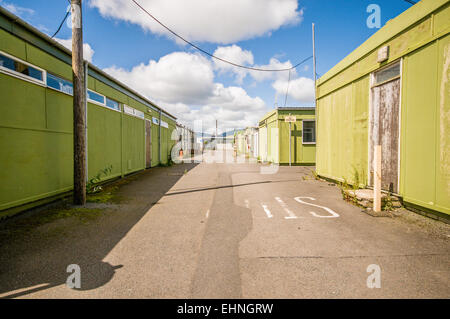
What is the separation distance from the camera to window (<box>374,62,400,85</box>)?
5.89m

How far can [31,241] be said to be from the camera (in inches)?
150

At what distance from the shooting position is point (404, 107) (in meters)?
→ 5.48

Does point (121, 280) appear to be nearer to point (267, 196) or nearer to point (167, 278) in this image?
point (167, 278)

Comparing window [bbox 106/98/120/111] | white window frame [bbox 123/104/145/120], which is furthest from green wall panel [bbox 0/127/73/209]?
white window frame [bbox 123/104/145/120]

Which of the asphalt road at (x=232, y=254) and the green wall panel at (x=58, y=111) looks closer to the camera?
the asphalt road at (x=232, y=254)

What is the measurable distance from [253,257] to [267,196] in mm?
4095

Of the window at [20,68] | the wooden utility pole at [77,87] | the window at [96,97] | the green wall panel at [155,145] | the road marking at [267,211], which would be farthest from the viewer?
the green wall panel at [155,145]

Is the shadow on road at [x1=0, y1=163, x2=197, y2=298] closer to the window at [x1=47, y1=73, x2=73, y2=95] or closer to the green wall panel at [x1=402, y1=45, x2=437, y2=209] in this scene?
the window at [x1=47, y1=73, x2=73, y2=95]

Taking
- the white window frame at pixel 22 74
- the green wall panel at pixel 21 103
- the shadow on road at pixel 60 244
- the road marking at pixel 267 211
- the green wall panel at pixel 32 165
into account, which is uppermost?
the white window frame at pixel 22 74

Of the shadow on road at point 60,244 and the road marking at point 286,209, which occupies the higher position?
the road marking at point 286,209

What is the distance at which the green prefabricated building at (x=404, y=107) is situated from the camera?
4578 millimetres

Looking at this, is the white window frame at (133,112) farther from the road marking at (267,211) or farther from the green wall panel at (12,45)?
the road marking at (267,211)

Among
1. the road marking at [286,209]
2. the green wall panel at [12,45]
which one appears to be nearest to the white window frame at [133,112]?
the green wall panel at [12,45]
